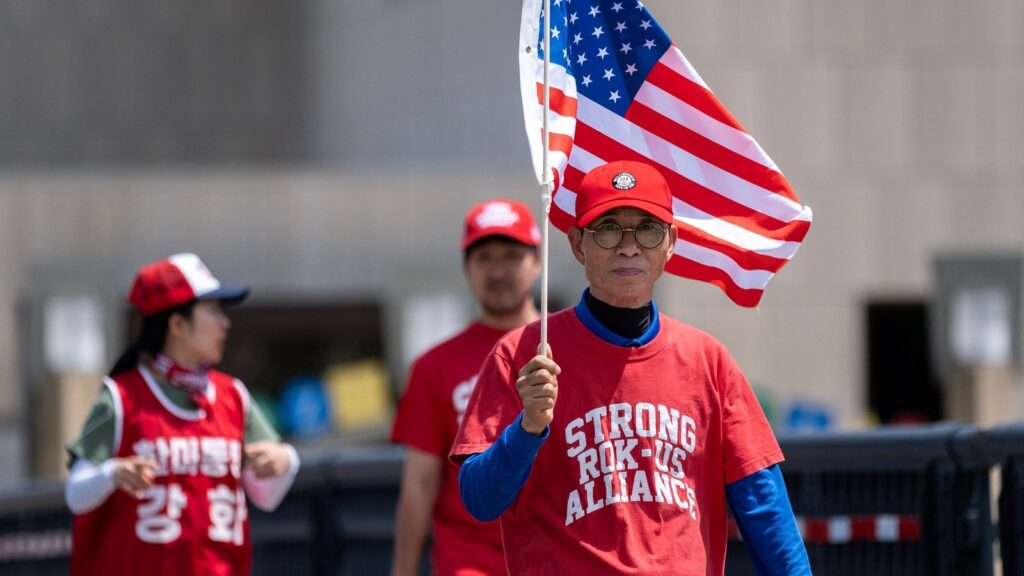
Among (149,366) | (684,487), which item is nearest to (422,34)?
(149,366)

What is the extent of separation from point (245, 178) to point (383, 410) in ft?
12.4

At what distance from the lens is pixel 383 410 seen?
26234 millimetres

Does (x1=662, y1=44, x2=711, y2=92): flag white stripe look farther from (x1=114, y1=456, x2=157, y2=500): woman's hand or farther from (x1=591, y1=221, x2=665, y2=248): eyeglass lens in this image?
(x1=114, y1=456, x2=157, y2=500): woman's hand

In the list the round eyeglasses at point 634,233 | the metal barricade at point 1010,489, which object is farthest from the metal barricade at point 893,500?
the round eyeglasses at point 634,233

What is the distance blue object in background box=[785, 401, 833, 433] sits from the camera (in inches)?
1041

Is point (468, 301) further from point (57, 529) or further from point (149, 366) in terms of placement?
point (149, 366)

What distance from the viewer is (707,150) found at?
571 cm

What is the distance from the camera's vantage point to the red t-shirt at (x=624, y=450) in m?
4.75

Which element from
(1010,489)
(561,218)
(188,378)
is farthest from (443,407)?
(1010,489)

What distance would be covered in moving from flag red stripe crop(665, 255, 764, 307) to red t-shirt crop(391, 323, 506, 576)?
4.43 ft

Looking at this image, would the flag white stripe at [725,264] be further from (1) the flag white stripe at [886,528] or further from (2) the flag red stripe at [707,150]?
(1) the flag white stripe at [886,528]

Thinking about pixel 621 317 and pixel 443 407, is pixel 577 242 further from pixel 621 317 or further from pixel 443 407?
pixel 443 407

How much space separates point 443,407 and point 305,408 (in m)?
20.0

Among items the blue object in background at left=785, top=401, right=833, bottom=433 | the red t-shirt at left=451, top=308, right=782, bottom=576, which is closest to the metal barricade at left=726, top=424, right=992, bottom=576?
the red t-shirt at left=451, top=308, right=782, bottom=576
